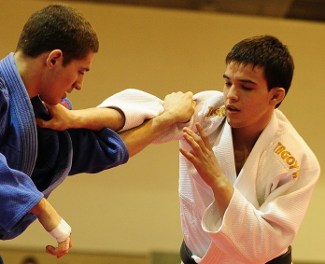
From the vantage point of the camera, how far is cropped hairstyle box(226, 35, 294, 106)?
2.50 metres

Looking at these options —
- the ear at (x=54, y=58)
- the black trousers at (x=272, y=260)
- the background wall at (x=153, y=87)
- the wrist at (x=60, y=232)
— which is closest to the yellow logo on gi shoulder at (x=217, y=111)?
the black trousers at (x=272, y=260)

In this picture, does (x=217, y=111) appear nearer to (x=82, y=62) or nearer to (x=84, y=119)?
(x=84, y=119)

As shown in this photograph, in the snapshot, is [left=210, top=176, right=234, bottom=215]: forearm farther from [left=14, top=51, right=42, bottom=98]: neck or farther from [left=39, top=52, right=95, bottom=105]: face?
[left=14, top=51, right=42, bottom=98]: neck

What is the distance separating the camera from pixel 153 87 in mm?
5102

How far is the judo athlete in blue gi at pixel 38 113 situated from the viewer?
1773mm

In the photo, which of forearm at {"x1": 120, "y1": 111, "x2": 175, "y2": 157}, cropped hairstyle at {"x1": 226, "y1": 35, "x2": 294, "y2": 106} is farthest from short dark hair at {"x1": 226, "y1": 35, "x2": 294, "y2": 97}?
forearm at {"x1": 120, "y1": 111, "x2": 175, "y2": 157}

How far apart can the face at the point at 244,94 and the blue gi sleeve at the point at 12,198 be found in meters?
0.99

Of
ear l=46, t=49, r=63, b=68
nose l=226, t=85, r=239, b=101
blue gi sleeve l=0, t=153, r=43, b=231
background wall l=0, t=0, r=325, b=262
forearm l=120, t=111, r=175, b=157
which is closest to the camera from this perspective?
blue gi sleeve l=0, t=153, r=43, b=231

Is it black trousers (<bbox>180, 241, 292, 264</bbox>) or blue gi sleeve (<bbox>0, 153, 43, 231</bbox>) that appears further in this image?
black trousers (<bbox>180, 241, 292, 264</bbox>)

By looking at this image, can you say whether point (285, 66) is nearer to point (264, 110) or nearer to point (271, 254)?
point (264, 110)

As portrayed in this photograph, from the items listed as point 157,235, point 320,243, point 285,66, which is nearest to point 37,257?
point 157,235

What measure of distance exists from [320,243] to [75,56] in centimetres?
357

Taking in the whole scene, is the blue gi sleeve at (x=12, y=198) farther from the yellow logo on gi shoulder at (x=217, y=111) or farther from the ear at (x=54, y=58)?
the yellow logo on gi shoulder at (x=217, y=111)

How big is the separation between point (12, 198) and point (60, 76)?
1.38 ft
